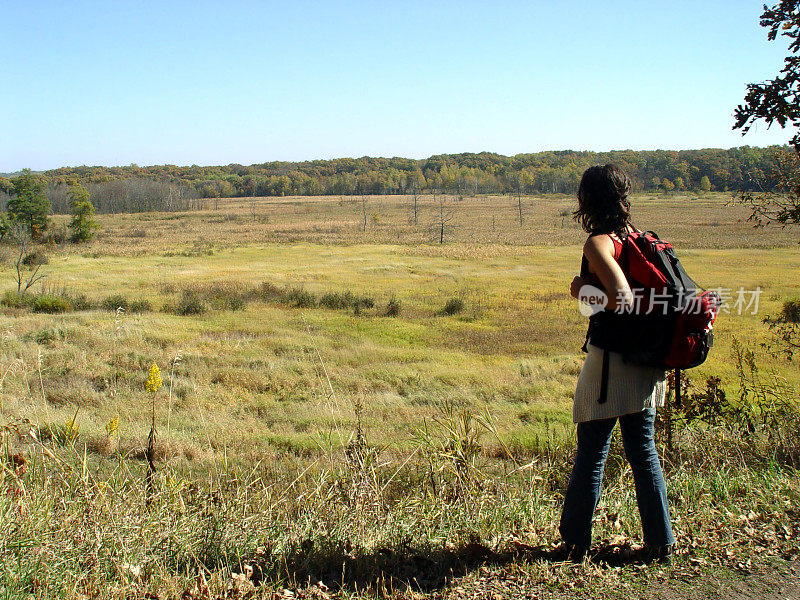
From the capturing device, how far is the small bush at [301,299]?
79.8ft

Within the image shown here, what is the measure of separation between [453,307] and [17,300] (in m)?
16.0

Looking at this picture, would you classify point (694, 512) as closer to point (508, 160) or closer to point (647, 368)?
point (647, 368)

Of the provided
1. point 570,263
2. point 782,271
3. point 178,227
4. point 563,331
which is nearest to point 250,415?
point 563,331

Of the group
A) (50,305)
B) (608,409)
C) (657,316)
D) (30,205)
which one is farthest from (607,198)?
(30,205)

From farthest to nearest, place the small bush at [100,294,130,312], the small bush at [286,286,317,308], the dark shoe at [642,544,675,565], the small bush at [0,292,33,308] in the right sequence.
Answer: the small bush at [286,286,317,308], the small bush at [100,294,130,312], the small bush at [0,292,33,308], the dark shoe at [642,544,675,565]

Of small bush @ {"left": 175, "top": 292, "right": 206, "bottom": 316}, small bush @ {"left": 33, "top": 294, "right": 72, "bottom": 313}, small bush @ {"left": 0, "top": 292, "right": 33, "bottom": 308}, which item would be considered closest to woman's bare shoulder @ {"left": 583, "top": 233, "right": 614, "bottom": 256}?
small bush @ {"left": 175, "top": 292, "right": 206, "bottom": 316}

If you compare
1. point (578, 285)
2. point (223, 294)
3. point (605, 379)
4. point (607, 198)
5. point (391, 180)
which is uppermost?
point (391, 180)

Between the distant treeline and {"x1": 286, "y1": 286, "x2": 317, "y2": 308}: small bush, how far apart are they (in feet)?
144

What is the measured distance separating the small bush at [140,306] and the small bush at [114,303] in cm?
21

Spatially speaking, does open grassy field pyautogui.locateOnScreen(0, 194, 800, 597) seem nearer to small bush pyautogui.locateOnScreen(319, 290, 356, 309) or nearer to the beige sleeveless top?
small bush pyautogui.locateOnScreen(319, 290, 356, 309)

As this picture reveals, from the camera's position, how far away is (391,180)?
551 ft

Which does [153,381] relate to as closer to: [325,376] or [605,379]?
[605,379]

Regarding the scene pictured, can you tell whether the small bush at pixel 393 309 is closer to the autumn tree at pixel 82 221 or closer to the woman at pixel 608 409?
the woman at pixel 608 409

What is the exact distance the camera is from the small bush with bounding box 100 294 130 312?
73.3 feet
